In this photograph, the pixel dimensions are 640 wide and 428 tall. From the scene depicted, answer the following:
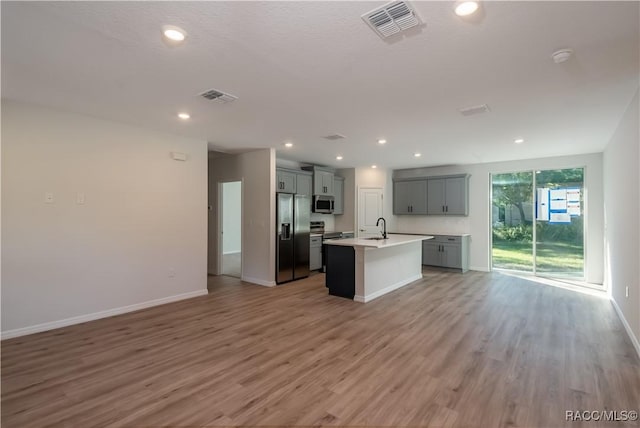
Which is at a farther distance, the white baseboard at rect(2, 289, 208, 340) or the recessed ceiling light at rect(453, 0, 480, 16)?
the white baseboard at rect(2, 289, 208, 340)

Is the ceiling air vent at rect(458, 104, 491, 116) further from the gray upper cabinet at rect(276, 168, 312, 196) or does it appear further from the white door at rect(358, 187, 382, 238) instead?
the white door at rect(358, 187, 382, 238)

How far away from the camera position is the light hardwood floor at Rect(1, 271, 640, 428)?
213 centimetres

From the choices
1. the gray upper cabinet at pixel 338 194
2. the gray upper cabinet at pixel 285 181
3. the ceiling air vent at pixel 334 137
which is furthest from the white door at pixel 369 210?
the ceiling air vent at pixel 334 137

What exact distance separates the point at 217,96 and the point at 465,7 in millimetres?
2376

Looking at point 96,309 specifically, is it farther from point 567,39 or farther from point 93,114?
point 567,39

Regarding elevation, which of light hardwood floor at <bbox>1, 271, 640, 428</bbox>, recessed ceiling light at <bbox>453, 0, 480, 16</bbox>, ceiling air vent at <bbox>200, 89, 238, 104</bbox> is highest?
ceiling air vent at <bbox>200, 89, 238, 104</bbox>

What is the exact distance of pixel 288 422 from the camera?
6.66 ft

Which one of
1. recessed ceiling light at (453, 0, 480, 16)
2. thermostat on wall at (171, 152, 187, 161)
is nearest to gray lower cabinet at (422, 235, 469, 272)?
thermostat on wall at (171, 152, 187, 161)

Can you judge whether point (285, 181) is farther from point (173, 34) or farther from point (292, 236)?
point (173, 34)

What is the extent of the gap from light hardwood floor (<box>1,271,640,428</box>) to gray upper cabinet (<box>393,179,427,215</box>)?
3955 mm

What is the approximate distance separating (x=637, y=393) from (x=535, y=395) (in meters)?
0.80

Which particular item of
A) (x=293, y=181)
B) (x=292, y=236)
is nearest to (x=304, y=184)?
(x=293, y=181)

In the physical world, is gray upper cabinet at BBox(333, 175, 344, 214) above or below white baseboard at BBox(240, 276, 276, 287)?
above

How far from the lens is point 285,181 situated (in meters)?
6.47
